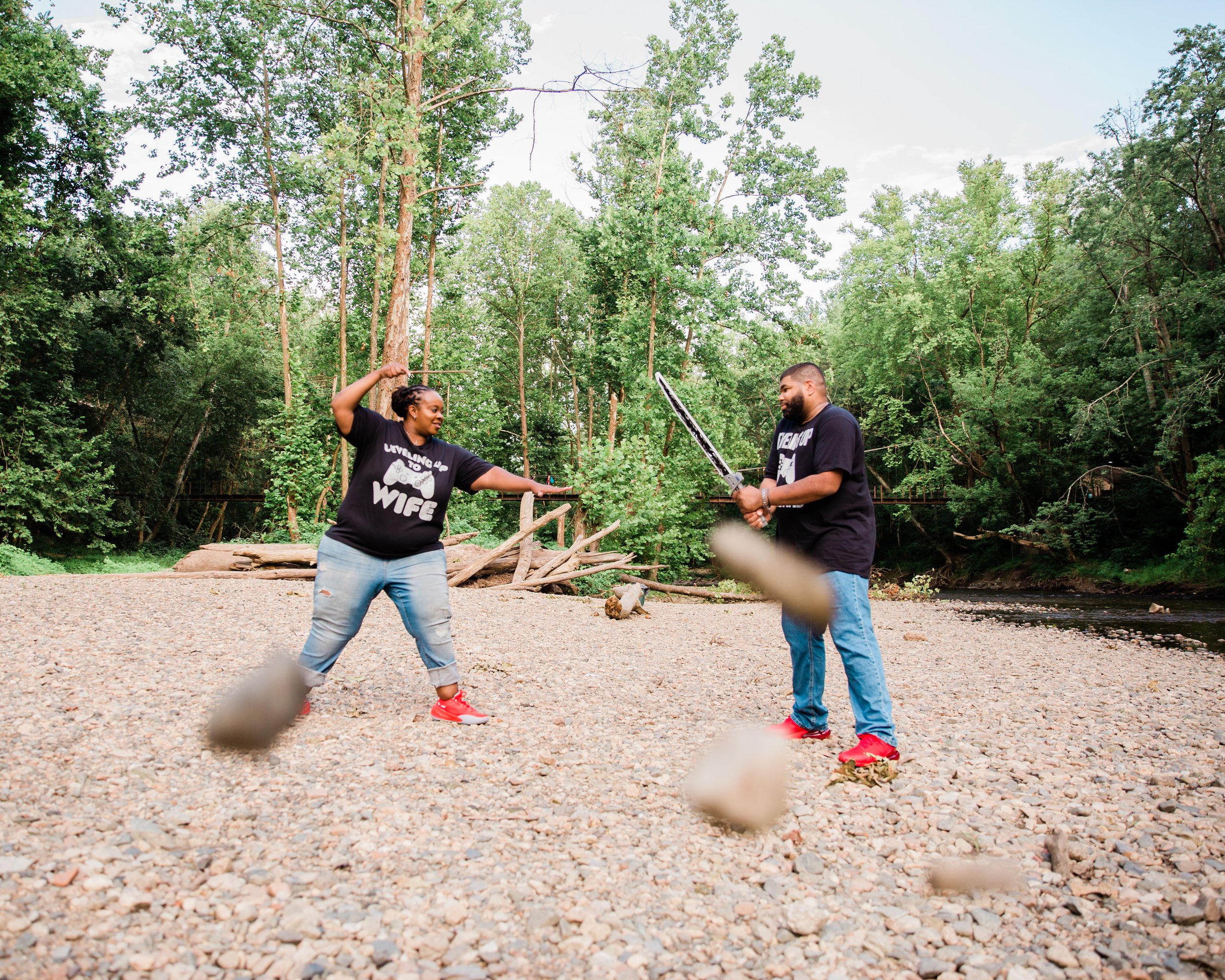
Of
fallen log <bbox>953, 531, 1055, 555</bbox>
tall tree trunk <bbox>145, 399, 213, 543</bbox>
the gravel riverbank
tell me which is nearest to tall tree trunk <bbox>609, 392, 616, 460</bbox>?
fallen log <bbox>953, 531, 1055, 555</bbox>

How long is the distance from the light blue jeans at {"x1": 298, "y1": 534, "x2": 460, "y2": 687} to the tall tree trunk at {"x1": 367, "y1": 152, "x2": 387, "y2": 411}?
8.13 metres

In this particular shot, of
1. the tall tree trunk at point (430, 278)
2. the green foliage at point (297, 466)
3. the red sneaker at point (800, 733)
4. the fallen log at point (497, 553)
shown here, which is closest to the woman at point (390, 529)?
the red sneaker at point (800, 733)

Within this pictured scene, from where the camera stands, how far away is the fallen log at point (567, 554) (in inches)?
527

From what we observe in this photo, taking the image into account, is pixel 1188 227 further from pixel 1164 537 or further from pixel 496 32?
pixel 496 32

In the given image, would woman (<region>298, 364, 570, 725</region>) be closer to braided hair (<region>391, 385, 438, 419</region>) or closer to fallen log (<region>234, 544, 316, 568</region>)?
braided hair (<region>391, 385, 438, 419</region>)

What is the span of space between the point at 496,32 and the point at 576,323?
1805cm

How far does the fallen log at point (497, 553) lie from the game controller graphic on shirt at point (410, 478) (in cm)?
857

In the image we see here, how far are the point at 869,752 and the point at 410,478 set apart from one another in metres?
3.08

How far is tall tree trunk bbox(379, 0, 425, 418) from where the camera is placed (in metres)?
12.1

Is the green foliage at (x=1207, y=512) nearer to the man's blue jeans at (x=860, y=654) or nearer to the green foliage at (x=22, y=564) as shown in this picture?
the man's blue jeans at (x=860, y=654)

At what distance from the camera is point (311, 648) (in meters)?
4.17

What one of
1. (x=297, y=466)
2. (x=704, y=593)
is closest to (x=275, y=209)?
(x=297, y=466)

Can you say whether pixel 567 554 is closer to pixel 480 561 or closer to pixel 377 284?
pixel 480 561

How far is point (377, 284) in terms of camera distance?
18297 millimetres
